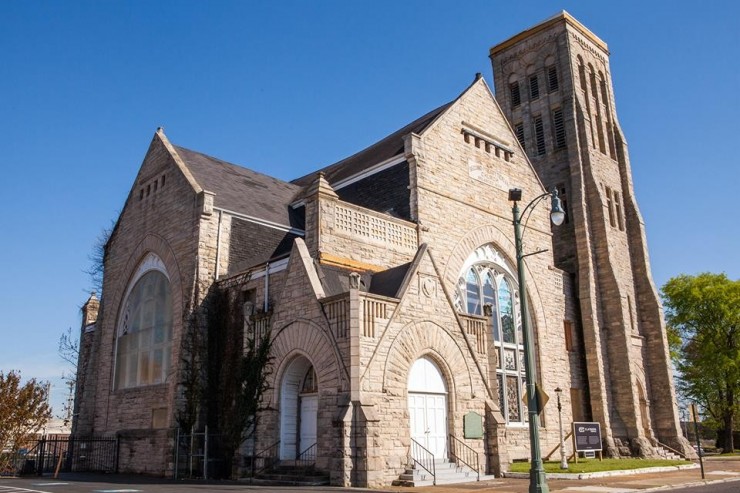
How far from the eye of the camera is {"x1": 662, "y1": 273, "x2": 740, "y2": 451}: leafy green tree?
44.4 metres

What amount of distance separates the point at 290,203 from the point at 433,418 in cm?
1463

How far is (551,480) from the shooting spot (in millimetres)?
18953

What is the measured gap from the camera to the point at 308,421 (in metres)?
19.1

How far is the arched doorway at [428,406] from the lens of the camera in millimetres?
18641

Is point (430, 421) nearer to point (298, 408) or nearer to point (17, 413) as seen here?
point (298, 408)

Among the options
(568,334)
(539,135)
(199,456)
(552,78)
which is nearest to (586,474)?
Answer: (199,456)

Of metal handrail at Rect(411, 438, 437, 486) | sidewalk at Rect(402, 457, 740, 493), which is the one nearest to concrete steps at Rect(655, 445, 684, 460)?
sidewalk at Rect(402, 457, 740, 493)

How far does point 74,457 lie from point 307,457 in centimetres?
1405

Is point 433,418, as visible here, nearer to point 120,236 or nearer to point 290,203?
point 290,203

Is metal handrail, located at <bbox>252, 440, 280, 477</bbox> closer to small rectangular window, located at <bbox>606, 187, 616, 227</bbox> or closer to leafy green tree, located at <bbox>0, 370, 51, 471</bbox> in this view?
leafy green tree, located at <bbox>0, 370, 51, 471</bbox>

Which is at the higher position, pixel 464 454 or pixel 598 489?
pixel 464 454

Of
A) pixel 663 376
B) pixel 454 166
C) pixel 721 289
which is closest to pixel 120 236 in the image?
pixel 454 166

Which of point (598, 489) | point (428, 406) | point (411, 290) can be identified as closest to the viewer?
point (598, 489)

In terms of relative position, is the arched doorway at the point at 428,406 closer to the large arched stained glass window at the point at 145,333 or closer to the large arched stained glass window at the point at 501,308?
the large arched stained glass window at the point at 501,308
